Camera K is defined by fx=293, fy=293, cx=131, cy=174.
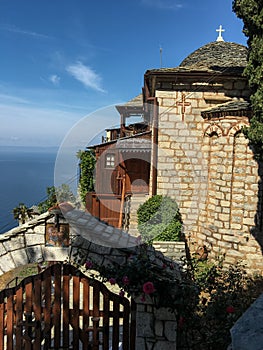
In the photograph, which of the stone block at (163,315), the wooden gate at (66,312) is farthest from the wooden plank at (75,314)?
the stone block at (163,315)

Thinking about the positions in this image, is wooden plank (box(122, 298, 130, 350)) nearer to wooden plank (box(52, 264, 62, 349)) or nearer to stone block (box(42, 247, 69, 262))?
wooden plank (box(52, 264, 62, 349))

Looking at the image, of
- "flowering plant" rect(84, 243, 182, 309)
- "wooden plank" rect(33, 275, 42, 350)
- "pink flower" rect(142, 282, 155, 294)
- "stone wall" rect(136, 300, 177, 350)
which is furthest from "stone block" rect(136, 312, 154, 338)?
"wooden plank" rect(33, 275, 42, 350)

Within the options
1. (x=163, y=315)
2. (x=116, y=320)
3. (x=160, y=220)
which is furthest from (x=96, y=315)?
(x=160, y=220)

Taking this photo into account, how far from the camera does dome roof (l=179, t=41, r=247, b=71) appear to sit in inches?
370

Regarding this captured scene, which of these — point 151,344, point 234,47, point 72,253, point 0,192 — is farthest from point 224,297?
point 0,192

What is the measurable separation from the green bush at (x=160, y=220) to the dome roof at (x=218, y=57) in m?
4.34

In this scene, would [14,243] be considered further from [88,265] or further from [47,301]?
[88,265]

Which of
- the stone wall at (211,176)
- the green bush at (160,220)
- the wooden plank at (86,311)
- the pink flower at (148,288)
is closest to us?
the pink flower at (148,288)

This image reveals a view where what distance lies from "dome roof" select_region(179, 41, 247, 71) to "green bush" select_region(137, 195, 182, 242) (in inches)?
171

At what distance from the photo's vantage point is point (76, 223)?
3.83m

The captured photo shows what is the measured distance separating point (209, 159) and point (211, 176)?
1.80 ft

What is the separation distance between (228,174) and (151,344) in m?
5.62

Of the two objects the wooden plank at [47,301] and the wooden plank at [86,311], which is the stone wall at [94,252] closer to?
the wooden plank at [47,301]

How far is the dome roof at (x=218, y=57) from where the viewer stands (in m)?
9.40
